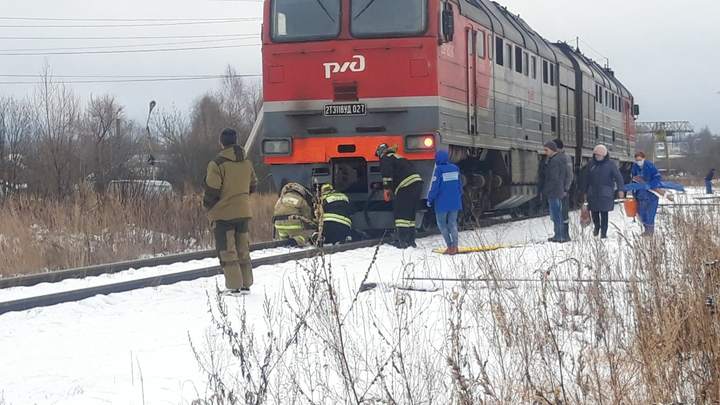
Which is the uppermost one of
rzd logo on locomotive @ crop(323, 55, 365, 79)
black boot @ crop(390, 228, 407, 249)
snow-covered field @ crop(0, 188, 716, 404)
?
rzd logo on locomotive @ crop(323, 55, 365, 79)

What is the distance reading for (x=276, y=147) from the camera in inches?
510

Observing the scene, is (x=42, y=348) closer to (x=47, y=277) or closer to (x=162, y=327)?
(x=162, y=327)

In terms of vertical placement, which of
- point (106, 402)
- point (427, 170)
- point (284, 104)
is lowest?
point (106, 402)

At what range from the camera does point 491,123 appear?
1500 cm

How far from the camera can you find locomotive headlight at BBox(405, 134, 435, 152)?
12320mm

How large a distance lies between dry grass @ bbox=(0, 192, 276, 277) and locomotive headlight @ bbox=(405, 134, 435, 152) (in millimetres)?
3943

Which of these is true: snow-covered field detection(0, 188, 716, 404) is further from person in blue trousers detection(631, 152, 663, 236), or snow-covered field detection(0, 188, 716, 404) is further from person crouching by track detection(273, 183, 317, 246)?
person in blue trousers detection(631, 152, 663, 236)

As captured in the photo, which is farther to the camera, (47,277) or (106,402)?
(47,277)

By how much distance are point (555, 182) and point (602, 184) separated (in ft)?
2.96

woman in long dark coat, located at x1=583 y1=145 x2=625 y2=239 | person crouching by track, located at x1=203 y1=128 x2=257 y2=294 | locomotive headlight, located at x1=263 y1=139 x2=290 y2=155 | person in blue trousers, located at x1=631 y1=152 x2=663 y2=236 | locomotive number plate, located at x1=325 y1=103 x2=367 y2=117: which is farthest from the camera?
woman in long dark coat, located at x1=583 y1=145 x2=625 y2=239

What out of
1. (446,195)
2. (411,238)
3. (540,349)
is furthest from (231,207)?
(540,349)

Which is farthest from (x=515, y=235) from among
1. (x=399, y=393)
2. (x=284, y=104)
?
(x=399, y=393)

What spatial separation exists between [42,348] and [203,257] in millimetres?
5491

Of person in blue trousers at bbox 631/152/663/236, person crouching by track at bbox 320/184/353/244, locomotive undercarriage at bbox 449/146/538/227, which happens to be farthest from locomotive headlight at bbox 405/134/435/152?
person in blue trousers at bbox 631/152/663/236
